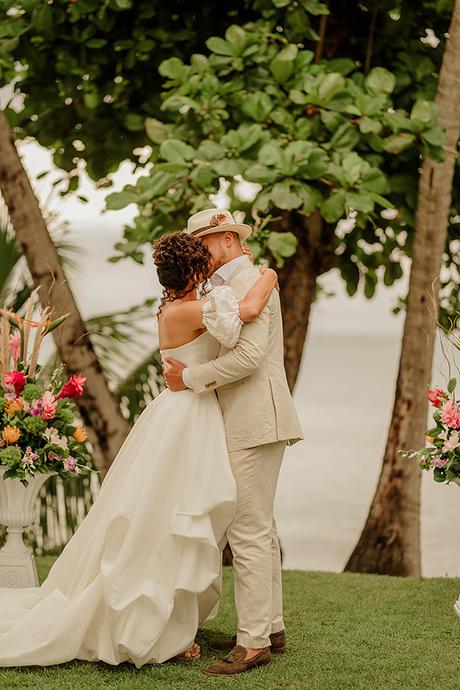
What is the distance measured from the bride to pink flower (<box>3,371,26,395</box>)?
737 mm

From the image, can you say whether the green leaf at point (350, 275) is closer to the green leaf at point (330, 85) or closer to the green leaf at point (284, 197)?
the green leaf at point (330, 85)

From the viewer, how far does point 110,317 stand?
7773 millimetres

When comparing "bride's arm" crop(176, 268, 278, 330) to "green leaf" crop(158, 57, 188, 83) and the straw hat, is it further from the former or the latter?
"green leaf" crop(158, 57, 188, 83)

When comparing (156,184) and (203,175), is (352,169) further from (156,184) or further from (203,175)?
(156,184)

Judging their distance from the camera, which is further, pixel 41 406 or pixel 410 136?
pixel 410 136

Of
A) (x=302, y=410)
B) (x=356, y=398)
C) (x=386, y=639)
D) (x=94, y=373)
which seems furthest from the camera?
(x=302, y=410)

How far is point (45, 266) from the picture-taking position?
6129 millimetres

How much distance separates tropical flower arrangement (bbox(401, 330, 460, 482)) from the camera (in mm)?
4418

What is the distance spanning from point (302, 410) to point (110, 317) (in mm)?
8891

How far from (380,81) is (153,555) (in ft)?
9.85

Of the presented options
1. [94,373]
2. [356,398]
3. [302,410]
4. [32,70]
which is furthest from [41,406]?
[302,410]

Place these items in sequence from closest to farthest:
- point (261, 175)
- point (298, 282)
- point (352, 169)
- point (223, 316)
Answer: point (223, 316) < point (261, 175) < point (352, 169) < point (298, 282)

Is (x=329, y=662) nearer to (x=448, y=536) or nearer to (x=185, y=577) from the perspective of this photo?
(x=185, y=577)

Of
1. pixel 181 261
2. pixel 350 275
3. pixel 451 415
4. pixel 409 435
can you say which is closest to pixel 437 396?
pixel 451 415
